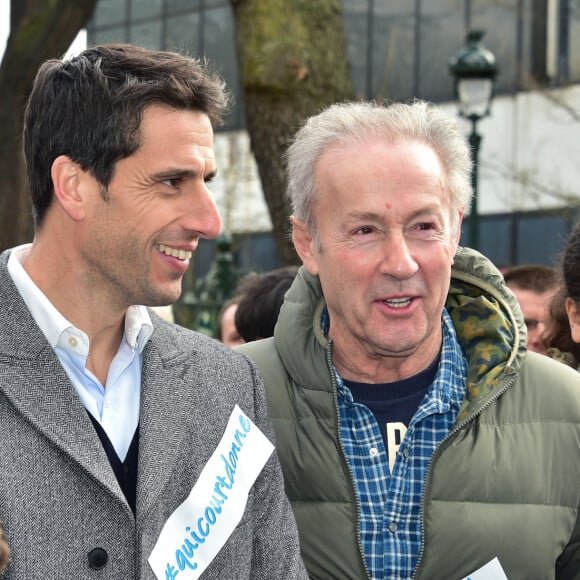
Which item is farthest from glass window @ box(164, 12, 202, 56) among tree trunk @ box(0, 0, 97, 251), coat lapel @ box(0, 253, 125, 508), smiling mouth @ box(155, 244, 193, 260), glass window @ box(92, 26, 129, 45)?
coat lapel @ box(0, 253, 125, 508)

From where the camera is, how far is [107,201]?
281 cm

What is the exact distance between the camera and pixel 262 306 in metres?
4.82

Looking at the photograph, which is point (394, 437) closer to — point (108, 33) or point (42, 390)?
point (42, 390)

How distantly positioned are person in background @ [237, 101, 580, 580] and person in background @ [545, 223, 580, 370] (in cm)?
49

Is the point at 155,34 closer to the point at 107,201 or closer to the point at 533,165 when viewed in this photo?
the point at 533,165

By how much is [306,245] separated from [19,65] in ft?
15.4

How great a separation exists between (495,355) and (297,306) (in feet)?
2.00

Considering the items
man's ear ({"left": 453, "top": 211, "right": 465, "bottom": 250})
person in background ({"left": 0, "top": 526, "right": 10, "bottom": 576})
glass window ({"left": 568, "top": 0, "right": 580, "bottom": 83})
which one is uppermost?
glass window ({"left": 568, "top": 0, "right": 580, "bottom": 83})

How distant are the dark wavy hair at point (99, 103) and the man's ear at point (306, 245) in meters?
0.60

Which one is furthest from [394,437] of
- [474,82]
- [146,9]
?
[146,9]

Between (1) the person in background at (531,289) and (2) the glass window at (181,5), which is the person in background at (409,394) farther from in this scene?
(2) the glass window at (181,5)

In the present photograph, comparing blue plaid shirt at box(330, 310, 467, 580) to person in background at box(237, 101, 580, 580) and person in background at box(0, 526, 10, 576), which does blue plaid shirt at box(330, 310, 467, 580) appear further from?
person in background at box(0, 526, 10, 576)

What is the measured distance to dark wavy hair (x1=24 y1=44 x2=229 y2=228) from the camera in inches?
111

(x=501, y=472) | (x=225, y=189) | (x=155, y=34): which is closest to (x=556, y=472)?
(x=501, y=472)
